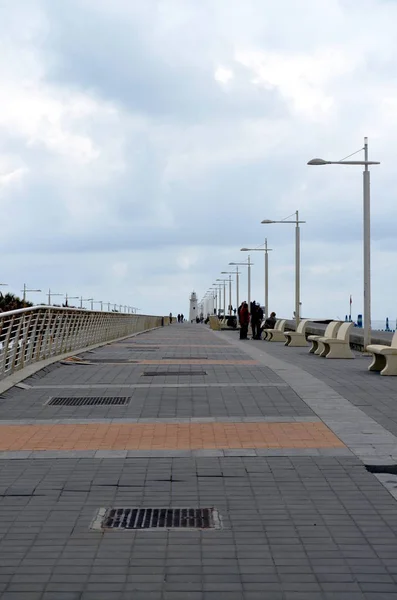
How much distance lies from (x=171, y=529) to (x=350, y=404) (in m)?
5.99

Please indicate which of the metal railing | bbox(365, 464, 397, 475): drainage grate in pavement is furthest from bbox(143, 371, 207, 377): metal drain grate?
bbox(365, 464, 397, 475): drainage grate in pavement

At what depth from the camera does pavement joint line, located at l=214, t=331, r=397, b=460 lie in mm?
8273

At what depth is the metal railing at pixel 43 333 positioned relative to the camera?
14.9 meters

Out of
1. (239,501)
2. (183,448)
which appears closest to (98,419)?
(183,448)

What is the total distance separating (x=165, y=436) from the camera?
29.4ft

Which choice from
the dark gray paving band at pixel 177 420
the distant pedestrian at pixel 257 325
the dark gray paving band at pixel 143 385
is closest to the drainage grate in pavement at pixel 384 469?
the dark gray paving band at pixel 177 420

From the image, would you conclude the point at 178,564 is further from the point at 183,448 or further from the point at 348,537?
the point at 183,448

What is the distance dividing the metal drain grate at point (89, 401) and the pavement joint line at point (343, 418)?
2414 millimetres

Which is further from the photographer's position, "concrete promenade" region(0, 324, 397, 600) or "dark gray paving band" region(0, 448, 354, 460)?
"dark gray paving band" region(0, 448, 354, 460)

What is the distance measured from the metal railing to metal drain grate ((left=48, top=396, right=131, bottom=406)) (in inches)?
83.6

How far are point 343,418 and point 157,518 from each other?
4.51 metres

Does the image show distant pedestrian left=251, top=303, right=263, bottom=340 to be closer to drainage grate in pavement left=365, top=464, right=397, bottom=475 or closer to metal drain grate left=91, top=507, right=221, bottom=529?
drainage grate in pavement left=365, top=464, right=397, bottom=475

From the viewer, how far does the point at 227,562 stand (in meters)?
4.95

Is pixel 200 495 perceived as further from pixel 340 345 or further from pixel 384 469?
pixel 340 345
